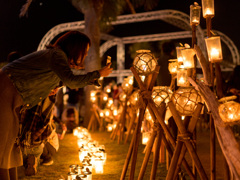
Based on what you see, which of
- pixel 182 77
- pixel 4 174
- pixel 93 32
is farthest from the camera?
pixel 93 32

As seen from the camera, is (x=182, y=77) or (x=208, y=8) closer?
(x=208, y=8)

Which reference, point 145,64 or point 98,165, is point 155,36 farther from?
point 145,64

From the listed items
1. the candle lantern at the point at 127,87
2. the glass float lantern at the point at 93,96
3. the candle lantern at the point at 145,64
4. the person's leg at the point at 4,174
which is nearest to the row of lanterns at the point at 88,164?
the person's leg at the point at 4,174

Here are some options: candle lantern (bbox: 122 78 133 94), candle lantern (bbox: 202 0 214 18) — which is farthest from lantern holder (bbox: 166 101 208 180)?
candle lantern (bbox: 122 78 133 94)

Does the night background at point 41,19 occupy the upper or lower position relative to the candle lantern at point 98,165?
upper

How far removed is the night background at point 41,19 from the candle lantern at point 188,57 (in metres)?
15.2

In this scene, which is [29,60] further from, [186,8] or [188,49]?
[186,8]

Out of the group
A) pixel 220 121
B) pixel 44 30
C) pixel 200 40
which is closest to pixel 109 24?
pixel 200 40

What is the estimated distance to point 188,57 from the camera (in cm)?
308

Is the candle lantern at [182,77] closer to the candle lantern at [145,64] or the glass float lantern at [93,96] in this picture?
the candle lantern at [145,64]

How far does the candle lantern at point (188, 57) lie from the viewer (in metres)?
3.06

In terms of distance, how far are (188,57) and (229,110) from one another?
3.07 ft

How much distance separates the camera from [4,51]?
61.7ft

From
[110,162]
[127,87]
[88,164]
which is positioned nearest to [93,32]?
[127,87]
